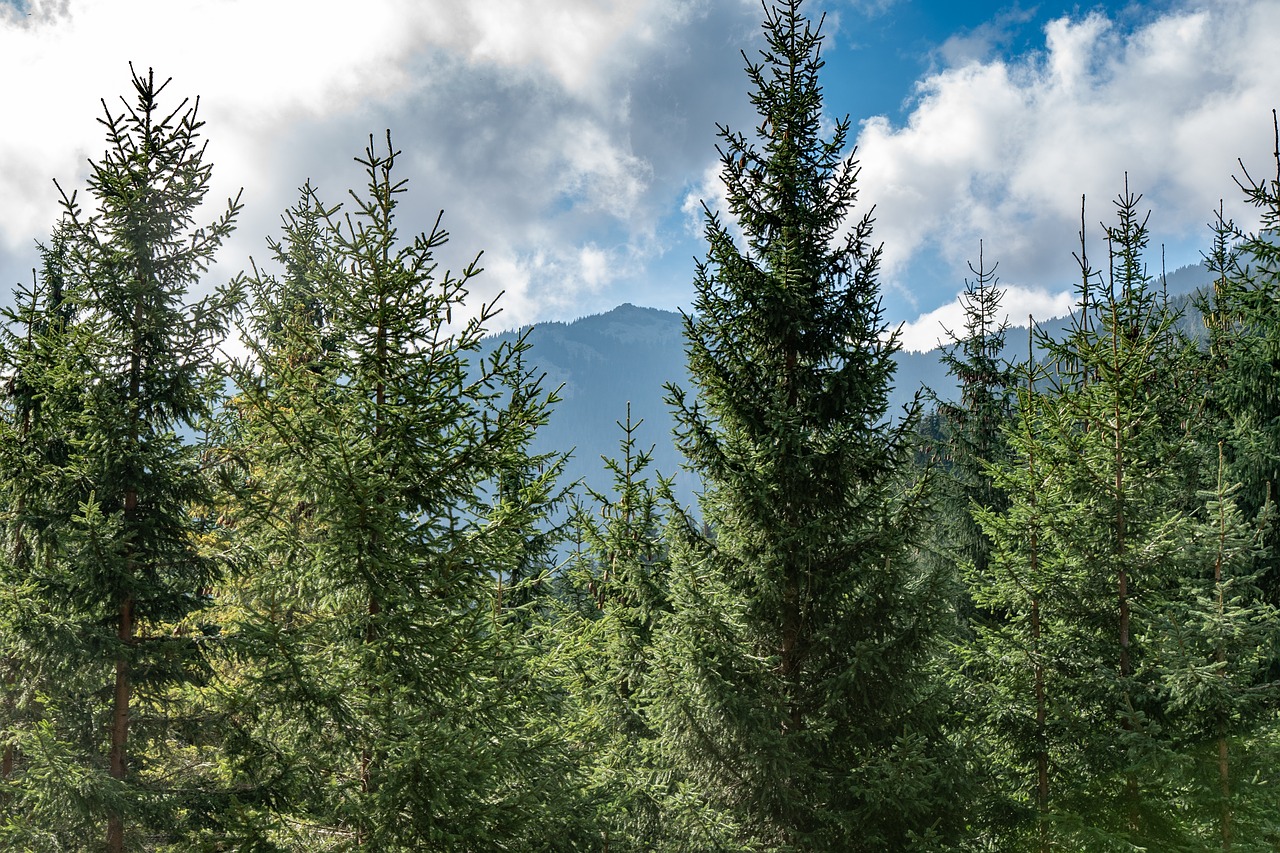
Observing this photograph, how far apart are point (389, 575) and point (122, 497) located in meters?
3.37

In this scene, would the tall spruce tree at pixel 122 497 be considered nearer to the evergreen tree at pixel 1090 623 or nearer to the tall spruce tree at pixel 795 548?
the tall spruce tree at pixel 795 548

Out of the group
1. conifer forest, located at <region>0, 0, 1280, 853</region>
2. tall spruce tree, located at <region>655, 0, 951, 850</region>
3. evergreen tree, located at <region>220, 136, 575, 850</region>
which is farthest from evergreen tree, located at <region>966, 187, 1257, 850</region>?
evergreen tree, located at <region>220, 136, 575, 850</region>

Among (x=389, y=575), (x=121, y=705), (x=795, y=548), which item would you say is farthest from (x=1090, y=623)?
(x=121, y=705)

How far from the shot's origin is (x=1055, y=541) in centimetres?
995

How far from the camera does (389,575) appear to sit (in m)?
6.59

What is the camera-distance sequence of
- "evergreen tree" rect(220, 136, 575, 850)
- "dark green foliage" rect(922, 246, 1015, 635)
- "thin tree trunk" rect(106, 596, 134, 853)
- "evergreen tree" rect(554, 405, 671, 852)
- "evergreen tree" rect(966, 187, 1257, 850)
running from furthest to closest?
"dark green foliage" rect(922, 246, 1015, 635) < "evergreen tree" rect(966, 187, 1257, 850) < "evergreen tree" rect(554, 405, 671, 852) < "thin tree trunk" rect(106, 596, 134, 853) < "evergreen tree" rect(220, 136, 575, 850)

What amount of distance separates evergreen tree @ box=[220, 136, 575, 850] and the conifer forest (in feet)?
0.14

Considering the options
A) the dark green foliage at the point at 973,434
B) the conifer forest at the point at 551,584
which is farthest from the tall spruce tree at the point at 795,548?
the dark green foliage at the point at 973,434

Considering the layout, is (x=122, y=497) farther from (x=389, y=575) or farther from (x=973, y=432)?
(x=973, y=432)

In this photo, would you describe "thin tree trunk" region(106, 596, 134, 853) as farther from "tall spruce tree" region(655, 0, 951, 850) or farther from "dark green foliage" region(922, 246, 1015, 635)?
"dark green foliage" region(922, 246, 1015, 635)

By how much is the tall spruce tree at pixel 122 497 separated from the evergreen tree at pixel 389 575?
3.05 feet

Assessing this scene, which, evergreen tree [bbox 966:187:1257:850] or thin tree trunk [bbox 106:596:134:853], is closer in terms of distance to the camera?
thin tree trunk [bbox 106:596:134:853]

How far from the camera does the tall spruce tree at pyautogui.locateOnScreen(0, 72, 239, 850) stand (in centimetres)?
692

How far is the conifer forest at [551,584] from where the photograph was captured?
21.7 ft
